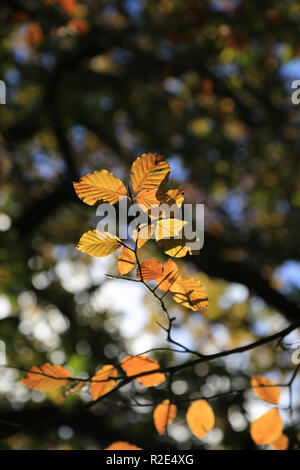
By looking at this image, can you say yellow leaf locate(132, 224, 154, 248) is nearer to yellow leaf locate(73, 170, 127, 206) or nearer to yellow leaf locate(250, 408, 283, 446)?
yellow leaf locate(73, 170, 127, 206)

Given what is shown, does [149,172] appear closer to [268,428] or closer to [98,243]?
[98,243]

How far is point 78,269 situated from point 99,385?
544 centimetres

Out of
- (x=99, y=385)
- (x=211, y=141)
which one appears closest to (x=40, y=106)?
(x=211, y=141)

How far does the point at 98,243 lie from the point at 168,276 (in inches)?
8.0

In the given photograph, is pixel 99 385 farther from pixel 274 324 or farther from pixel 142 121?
pixel 274 324

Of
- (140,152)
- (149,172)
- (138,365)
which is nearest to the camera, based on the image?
(149,172)

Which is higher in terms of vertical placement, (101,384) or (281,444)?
(101,384)

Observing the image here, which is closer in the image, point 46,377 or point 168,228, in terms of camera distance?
point 168,228

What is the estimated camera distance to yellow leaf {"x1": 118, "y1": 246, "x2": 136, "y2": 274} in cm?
87

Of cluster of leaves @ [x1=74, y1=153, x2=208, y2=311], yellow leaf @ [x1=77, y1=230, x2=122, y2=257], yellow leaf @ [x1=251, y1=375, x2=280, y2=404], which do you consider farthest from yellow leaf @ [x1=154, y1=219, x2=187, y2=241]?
yellow leaf @ [x1=251, y1=375, x2=280, y2=404]

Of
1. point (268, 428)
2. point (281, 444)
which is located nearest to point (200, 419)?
point (268, 428)

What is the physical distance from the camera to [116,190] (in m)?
0.79

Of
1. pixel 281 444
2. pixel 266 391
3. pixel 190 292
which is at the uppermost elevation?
pixel 190 292

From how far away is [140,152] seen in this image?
4910mm
